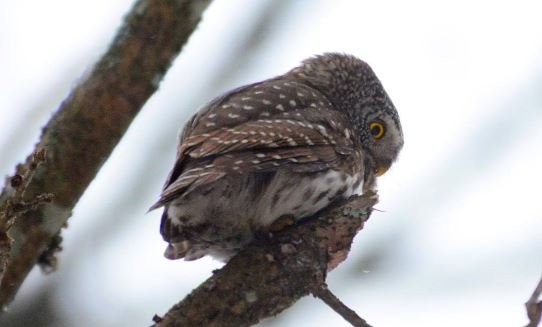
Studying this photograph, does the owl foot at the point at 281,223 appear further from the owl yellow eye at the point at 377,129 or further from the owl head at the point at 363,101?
the owl yellow eye at the point at 377,129

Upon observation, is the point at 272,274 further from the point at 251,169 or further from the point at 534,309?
the point at 534,309

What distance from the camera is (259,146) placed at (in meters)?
4.57

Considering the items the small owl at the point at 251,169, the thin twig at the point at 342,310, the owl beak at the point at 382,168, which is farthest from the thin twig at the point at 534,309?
the owl beak at the point at 382,168

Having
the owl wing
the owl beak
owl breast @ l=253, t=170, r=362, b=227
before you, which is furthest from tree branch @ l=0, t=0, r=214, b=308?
the owl beak

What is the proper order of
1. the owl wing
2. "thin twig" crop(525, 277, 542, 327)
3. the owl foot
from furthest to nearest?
1. the owl foot
2. the owl wing
3. "thin twig" crop(525, 277, 542, 327)

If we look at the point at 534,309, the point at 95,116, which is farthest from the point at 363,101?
the point at 534,309

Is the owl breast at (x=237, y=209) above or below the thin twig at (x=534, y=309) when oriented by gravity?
above

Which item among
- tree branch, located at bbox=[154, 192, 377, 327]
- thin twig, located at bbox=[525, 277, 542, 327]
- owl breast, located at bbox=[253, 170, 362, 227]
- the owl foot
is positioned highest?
owl breast, located at bbox=[253, 170, 362, 227]

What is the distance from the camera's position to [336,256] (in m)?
4.39

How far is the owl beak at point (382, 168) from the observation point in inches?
238

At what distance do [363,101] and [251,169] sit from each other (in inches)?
79.9

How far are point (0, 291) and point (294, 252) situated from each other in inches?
53.1

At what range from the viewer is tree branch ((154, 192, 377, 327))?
12.4 ft

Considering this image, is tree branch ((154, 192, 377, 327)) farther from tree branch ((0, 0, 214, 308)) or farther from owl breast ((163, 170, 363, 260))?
tree branch ((0, 0, 214, 308))
